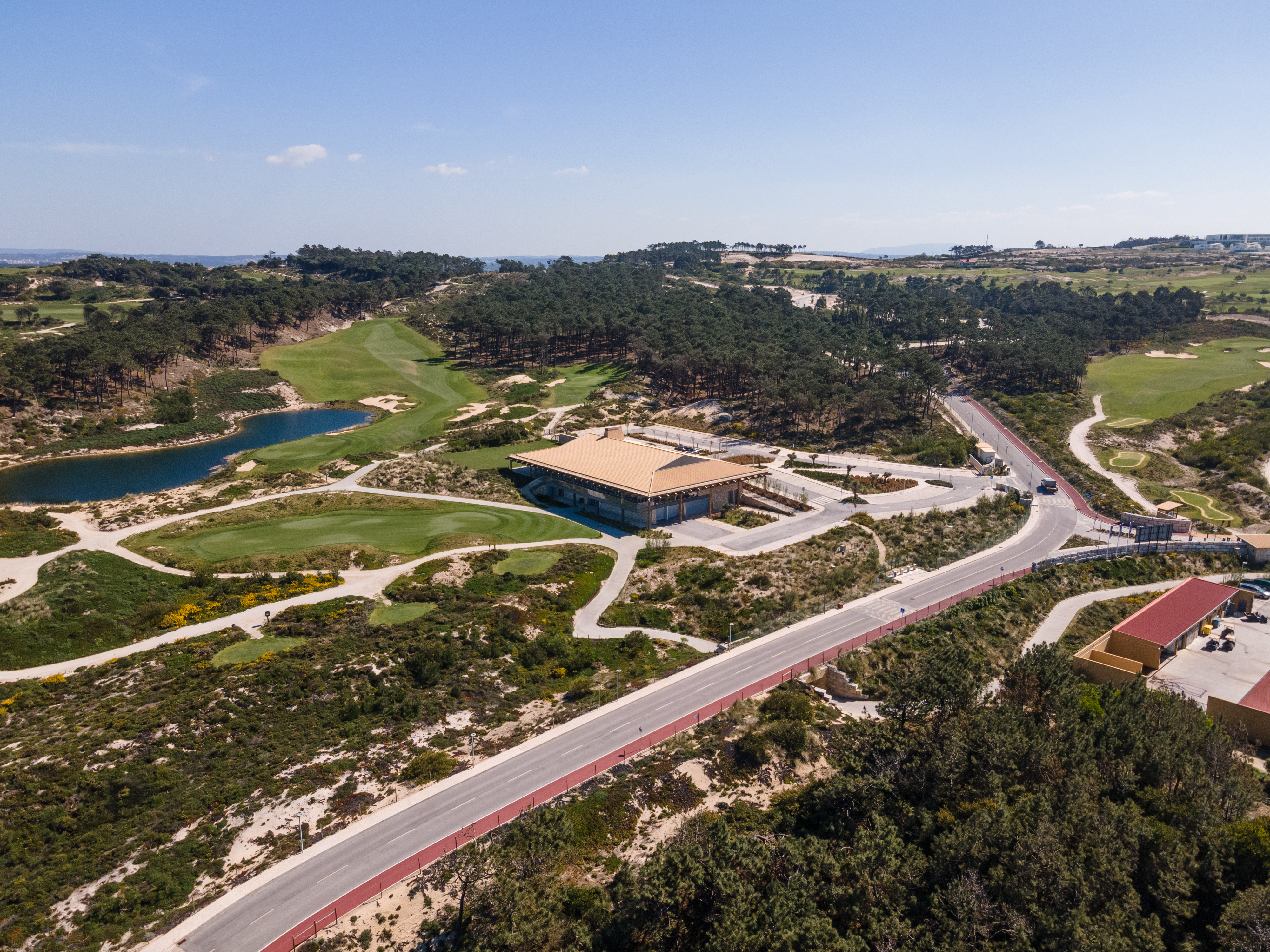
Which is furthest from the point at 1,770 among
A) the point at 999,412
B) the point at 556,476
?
the point at 999,412

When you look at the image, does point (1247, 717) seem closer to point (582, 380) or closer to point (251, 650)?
point (251, 650)

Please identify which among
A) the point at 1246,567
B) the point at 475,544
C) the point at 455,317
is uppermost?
the point at 455,317

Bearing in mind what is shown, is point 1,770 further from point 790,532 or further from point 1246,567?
point 1246,567

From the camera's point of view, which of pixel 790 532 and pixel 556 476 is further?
pixel 556 476

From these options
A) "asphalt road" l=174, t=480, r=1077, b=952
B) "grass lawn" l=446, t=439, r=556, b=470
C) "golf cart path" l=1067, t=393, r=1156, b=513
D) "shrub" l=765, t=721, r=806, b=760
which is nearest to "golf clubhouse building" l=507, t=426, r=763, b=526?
"grass lawn" l=446, t=439, r=556, b=470

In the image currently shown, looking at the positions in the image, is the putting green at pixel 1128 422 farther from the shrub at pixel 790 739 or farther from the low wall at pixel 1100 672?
the shrub at pixel 790 739

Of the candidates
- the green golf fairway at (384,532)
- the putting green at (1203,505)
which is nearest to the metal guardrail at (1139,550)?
the putting green at (1203,505)
